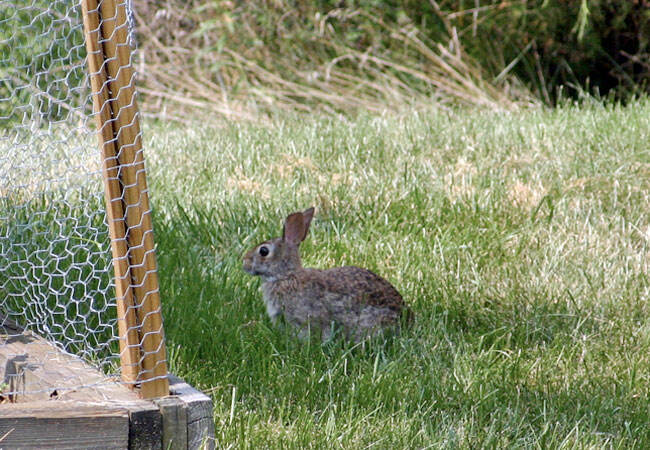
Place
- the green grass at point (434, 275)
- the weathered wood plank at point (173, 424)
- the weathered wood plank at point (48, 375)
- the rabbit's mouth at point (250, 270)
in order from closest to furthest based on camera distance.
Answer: the weathered wood plank at point (173, 424) < the weathered wood plank at point (48, 375) < the green grass at point (434, 275) < the rabbit's mouth at point (250, 270)

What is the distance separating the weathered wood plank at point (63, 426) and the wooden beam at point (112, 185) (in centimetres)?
16

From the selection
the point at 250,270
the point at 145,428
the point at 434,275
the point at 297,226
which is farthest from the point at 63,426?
the point at 434,275

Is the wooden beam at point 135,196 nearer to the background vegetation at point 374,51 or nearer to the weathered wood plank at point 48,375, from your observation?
the weathered wood plank at point 48,375

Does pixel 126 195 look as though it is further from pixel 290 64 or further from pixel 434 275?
pixel 290 64

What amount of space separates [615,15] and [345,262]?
6.06 m

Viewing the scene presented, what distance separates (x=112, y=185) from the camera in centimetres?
242

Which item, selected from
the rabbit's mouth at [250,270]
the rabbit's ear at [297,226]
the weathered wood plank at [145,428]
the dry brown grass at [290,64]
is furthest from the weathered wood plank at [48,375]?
the dry brown grass at [290,64]

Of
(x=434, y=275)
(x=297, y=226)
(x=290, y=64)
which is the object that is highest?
(x=290, y=64)

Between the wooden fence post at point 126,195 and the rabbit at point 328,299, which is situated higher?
the wooden fence post at point 126,195

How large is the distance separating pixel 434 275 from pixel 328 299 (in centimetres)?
72

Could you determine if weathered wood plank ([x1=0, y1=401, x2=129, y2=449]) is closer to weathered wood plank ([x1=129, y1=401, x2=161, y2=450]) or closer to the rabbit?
weathered wood plank ([x1=129, y1=401, x2=161, y2=450])

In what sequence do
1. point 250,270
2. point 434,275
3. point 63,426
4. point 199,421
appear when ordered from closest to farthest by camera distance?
point 63,426 → point 199,421 → point 250,270 → point 434,275

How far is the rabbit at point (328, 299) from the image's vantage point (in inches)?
141

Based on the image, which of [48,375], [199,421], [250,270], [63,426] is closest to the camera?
[63,426]
